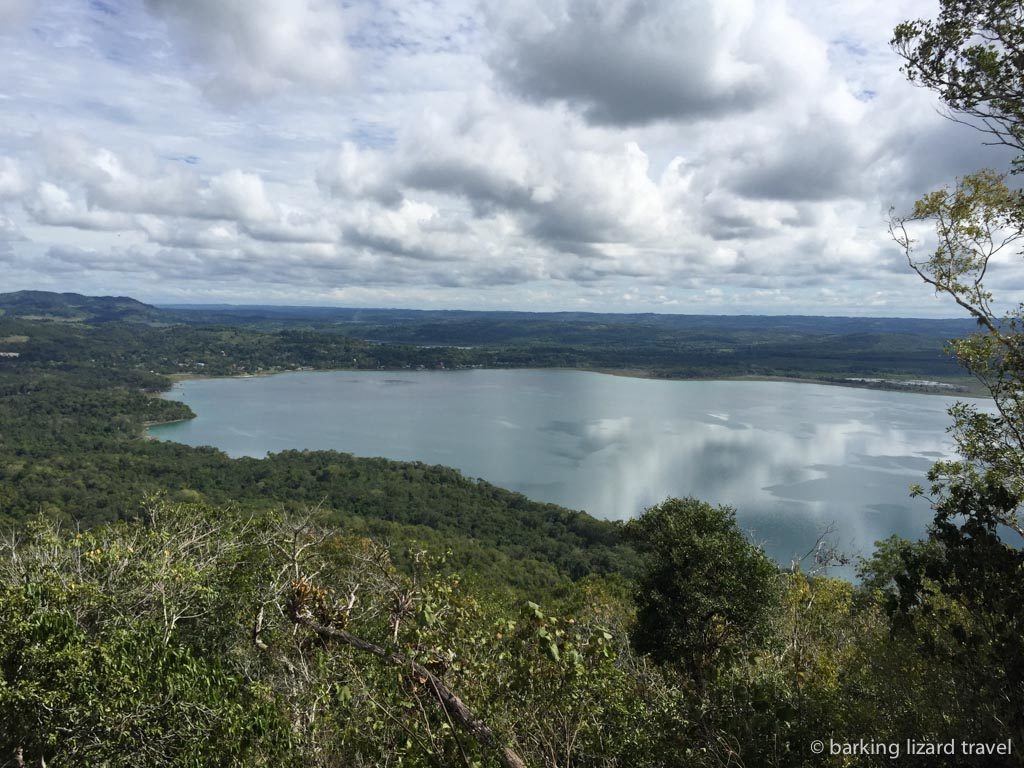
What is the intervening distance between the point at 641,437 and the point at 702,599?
1678 inches

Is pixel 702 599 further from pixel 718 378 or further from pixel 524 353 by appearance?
pixel 524 353

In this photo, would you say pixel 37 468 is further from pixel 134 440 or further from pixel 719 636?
pixel 719 636

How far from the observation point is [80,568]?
5.38 metres

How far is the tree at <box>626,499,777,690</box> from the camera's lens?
24.2 ft

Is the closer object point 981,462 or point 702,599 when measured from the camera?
point 981,462

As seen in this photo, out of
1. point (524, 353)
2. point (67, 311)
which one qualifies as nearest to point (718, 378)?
point (524, 353)

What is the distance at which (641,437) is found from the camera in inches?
1933

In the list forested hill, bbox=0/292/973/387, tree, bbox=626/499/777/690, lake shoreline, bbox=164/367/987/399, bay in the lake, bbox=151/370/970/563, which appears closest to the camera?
tree, bbox=626/499/777/690

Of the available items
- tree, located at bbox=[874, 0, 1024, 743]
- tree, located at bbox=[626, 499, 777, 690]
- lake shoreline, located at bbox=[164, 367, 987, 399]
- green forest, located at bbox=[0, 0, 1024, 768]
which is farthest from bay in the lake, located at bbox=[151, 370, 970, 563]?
tree, located at bbox=[874, 0, 1024, 743]

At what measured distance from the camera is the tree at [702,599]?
738 cm

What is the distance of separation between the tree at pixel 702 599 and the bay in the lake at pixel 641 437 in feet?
48.8

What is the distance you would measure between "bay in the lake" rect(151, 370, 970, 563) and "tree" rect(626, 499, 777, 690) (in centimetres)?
1488

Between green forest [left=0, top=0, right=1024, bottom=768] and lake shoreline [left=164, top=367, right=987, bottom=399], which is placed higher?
green forest [left=0, top=0, right=1024, bottom=768]

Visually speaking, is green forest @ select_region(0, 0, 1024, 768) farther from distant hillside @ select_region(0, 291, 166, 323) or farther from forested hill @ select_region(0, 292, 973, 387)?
distant hillside @ select_region(0, 291, 166, 323)
